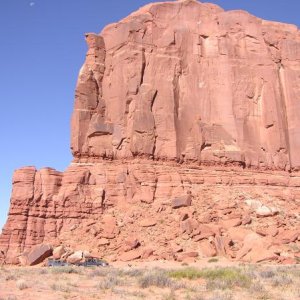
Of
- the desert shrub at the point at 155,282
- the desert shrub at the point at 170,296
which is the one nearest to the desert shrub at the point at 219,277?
the desert shrub at the point at 155,282

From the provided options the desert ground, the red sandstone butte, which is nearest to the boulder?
the red sandstone butte

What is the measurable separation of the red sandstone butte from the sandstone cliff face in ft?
0.36

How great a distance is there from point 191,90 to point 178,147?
264 inches

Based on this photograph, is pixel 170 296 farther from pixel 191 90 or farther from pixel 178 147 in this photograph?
pixel 191 90

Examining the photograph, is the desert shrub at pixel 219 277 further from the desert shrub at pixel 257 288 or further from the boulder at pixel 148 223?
the boulder at pixel 148 223

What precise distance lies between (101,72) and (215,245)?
22.3 m

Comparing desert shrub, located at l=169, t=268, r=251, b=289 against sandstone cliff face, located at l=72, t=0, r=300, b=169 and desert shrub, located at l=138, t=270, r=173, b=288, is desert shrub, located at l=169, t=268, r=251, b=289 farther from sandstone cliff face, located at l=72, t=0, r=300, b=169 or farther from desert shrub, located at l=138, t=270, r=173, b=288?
sandstone cliff face, located at l=72, t=0, r=300, b=169

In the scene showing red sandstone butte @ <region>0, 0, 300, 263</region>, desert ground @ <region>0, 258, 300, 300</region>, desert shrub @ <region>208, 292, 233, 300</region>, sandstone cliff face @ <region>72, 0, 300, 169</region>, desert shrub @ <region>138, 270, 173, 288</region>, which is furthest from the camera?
sandstone cliff face @ <region>72, 0, 300, 169</region>

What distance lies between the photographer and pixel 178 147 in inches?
1623

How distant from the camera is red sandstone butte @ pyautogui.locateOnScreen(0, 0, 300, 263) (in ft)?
111

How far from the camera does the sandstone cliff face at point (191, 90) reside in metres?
41.3

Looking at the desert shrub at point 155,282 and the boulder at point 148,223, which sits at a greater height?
the boulder at point 148,223

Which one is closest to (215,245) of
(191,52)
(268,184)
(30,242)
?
(268,184)

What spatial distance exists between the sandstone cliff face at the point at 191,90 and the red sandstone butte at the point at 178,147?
0.36 ft
